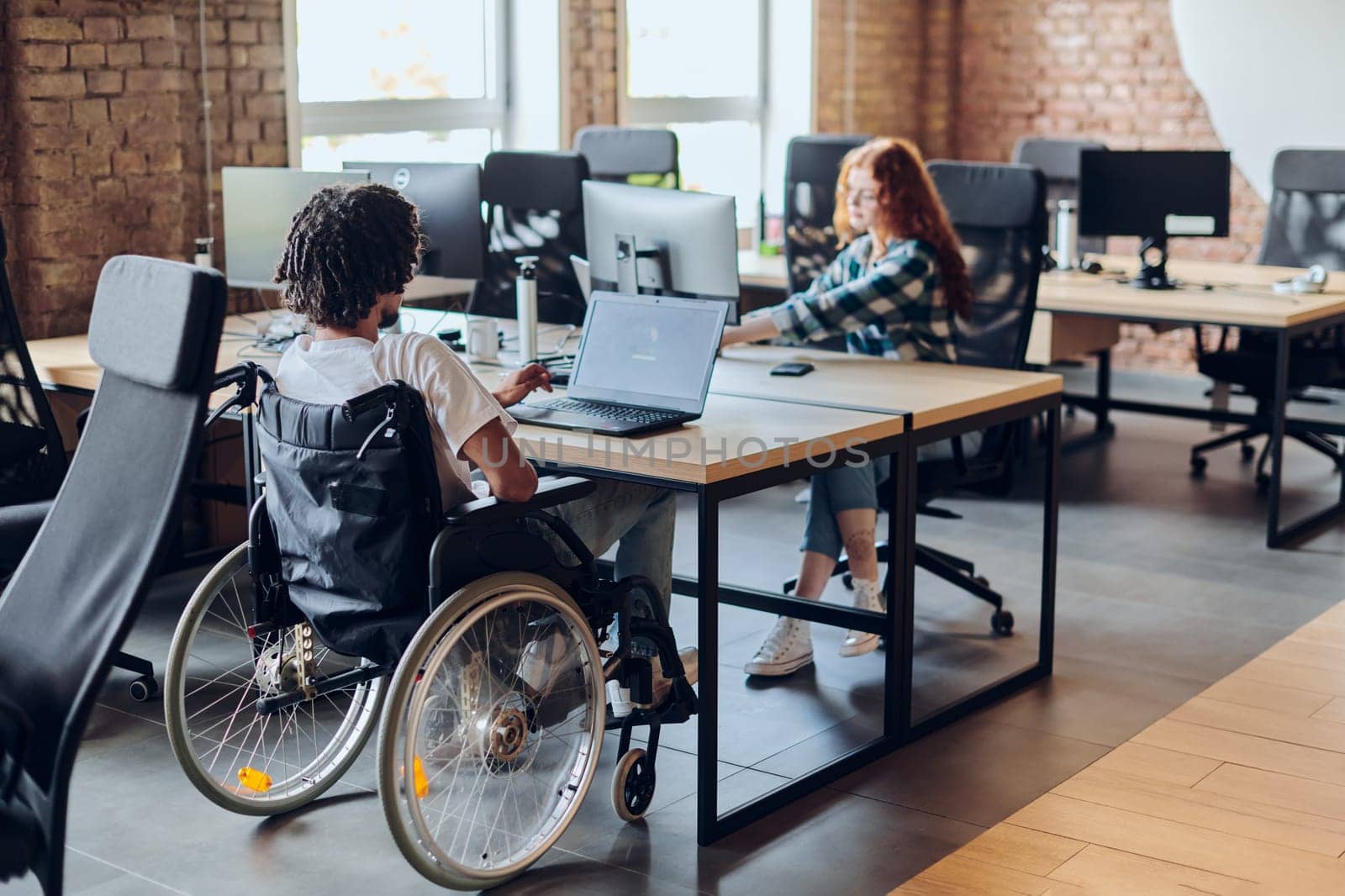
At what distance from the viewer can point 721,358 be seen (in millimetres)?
3693

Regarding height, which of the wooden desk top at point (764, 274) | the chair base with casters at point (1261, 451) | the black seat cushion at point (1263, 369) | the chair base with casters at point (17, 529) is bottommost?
the chair base with casters at point (1261, 451)

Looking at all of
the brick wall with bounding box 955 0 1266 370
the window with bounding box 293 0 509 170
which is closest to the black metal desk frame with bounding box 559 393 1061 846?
the window with bounding box 293 0 509 170

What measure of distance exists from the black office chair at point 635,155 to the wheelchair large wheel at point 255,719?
94.3 inches

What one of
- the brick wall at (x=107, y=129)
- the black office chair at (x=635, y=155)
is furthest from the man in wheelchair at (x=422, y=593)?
the black office chair at (x=635, y=155)

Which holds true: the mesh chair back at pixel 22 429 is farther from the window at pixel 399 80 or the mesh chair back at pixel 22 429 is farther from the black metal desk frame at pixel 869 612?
the window at pixel 399 80

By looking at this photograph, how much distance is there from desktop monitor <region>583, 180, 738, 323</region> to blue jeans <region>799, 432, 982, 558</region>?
0.42 m

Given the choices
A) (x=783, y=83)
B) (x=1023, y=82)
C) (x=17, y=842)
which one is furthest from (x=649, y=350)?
(x=1023, y=82)

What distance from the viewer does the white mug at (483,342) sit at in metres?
3.59

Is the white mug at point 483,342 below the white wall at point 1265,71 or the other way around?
below

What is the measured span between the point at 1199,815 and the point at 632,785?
1006 millimetres

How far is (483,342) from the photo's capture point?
359 centimetres

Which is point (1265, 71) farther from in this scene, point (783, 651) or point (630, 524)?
point (630, 524)

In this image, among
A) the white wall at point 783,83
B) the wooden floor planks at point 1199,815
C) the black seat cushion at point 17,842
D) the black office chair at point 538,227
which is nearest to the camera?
the black seat cushion at point 17,842

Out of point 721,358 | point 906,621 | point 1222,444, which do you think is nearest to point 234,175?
point 721,358
